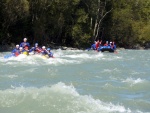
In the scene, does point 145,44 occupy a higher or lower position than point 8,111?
lower

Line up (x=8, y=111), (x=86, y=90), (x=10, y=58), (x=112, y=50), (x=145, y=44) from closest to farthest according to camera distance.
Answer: (x=8, y=111) → (x=86, y=90) → (x=10, y=58) → (x=112, y=50) → (x=145, y=44)

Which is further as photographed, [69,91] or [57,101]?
[69,91]

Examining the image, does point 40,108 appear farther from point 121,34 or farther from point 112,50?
point 121,34

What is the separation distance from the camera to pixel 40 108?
8734 mm

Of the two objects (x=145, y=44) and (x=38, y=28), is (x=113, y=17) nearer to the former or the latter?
(x=145, y=44)

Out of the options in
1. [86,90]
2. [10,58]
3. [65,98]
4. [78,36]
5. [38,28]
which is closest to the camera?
[65,98]

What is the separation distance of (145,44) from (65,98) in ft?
143

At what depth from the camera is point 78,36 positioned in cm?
3978

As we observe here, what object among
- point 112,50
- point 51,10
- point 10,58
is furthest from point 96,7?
point 10,58

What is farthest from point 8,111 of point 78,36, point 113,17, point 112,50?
point 113,17

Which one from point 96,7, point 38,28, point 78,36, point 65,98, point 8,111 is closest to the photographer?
point 8,111

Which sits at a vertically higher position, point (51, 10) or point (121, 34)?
point (51, 10)

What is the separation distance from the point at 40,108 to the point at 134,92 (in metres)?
4.20

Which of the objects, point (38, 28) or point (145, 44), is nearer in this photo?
point (38, 28)
